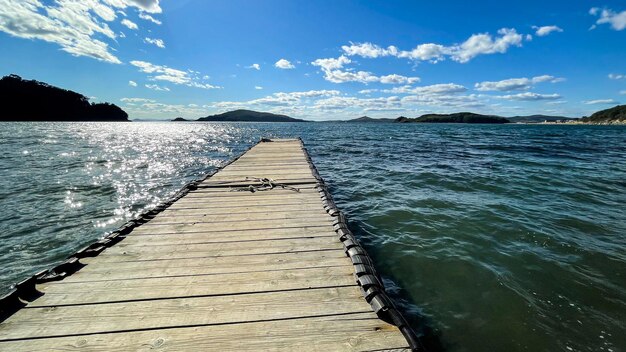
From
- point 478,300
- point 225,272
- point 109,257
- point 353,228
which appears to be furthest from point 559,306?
point 109,257

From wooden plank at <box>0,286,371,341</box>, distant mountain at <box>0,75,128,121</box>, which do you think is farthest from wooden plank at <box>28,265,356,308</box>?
distant mountain at <box>0,75,128,121</box>

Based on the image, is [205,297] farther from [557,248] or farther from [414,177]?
[414,177]

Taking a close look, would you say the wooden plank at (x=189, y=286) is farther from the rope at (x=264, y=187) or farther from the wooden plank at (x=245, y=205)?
the rope at (x=264, y=187)

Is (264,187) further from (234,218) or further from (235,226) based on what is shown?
(235,226)

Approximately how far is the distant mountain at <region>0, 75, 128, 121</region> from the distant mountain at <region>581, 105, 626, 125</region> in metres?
239

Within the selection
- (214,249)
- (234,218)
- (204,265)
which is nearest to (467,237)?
(234,218)

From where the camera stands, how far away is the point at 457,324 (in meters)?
4.23

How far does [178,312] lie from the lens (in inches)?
121

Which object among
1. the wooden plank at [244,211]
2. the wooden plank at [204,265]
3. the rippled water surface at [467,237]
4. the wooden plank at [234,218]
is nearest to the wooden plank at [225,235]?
the wooden plank at [234,218]

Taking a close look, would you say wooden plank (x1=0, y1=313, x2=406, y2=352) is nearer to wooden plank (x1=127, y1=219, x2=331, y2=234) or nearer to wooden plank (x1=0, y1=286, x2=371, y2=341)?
wooden plank (x1=0, y1=286, x2=371, y2=341)

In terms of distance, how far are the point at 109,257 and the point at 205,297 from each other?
215 centimetres

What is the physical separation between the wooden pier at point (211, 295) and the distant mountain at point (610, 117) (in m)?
170

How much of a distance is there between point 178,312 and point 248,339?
0.94 meters

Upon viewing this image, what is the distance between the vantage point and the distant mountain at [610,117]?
118m
